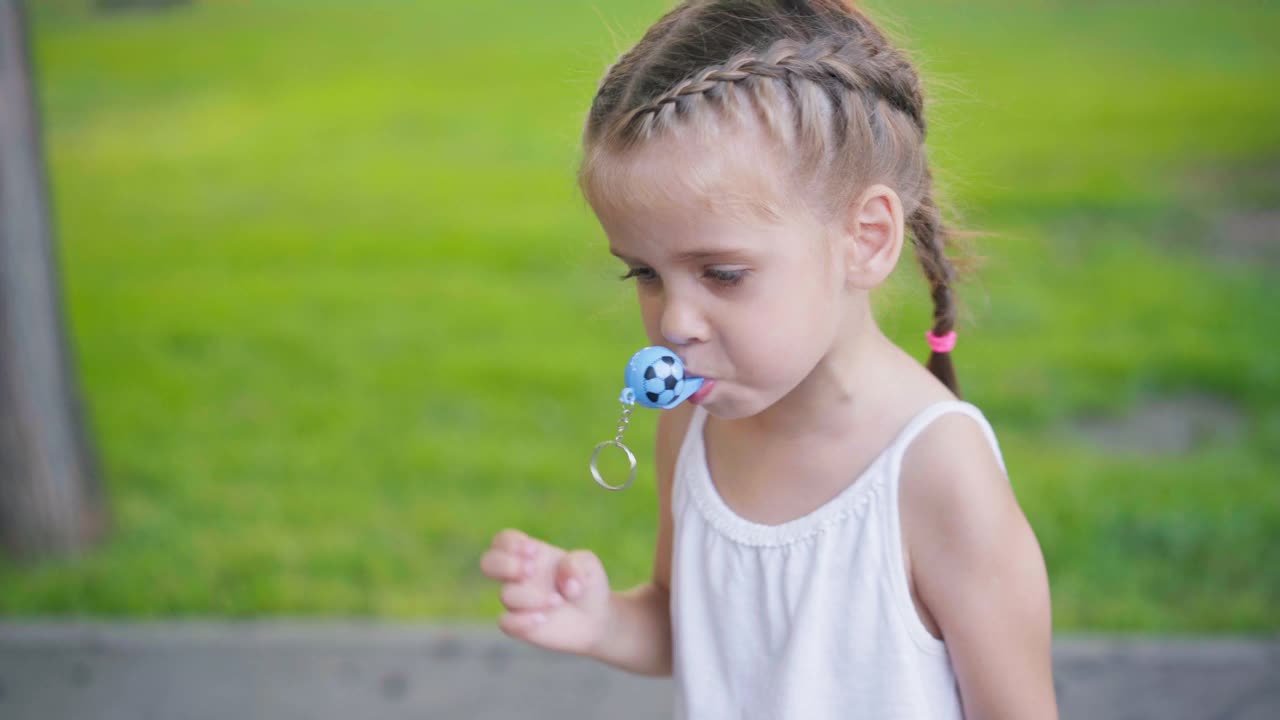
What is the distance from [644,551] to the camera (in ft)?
12.6

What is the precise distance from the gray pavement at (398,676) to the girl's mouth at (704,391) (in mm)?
1722

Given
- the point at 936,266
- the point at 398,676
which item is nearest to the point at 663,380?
the point at 936,266

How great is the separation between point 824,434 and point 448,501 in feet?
8.78

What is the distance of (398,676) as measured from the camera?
3246mm

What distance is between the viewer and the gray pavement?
10.1 ft

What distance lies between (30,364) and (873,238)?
114 inches

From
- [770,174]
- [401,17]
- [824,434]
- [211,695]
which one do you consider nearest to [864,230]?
[770,174]

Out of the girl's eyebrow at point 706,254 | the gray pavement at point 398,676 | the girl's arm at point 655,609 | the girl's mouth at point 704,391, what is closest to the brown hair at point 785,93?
the girl's eyebrow at point 706,254

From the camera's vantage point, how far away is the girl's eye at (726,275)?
1.48 meters

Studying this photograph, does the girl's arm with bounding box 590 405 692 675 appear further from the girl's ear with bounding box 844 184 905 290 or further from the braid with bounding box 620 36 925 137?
the braid with bounding box 620 36 925 137

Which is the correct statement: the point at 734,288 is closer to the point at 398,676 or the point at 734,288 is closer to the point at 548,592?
the point at 548,592

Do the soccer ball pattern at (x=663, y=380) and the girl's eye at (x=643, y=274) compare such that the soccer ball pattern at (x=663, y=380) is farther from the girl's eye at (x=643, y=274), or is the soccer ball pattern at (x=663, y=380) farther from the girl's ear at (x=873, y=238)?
the girl's ear at (x=873, y=238)

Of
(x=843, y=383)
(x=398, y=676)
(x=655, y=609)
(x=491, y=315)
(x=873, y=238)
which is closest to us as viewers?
(x=873, y=238)

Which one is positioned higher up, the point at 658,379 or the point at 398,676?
the point at 658,379
